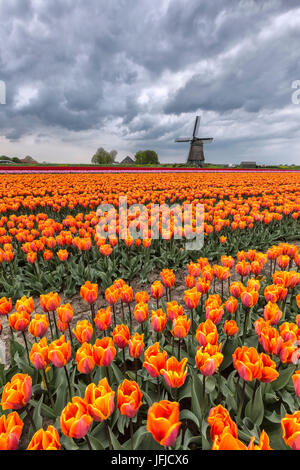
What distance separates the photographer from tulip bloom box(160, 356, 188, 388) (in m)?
1.55

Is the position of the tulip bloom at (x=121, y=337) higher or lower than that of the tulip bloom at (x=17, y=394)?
higher

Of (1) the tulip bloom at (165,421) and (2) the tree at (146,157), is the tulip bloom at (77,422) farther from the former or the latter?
(2) the tree at (146,157)

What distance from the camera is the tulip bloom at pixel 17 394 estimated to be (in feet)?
4.95

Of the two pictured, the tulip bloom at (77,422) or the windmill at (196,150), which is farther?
the windmill at (196,150)

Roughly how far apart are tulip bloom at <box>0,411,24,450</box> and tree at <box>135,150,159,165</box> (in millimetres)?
98310

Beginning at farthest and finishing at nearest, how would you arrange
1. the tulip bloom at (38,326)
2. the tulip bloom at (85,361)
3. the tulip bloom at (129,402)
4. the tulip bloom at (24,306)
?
→ the tulip bloom at (24,306) → the tulip bloom at (38,326) → the tulip bloom at (85,361) → the tulip bloom at (129,402)

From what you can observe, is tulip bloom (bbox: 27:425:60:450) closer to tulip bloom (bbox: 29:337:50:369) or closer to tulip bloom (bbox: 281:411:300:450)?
tulip bloom (bbox: 29:337:50:369)

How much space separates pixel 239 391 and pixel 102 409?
4.35 ft

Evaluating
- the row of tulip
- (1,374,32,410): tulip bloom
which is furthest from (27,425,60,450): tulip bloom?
(1,374,32,410): tulip bloom

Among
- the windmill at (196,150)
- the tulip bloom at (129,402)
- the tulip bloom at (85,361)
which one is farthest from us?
the windmill at (196,150)

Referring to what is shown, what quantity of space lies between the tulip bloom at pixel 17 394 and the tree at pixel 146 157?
9806 centimetres

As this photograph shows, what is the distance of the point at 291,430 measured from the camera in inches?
49.9

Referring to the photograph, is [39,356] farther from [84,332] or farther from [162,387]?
A: [162,387]

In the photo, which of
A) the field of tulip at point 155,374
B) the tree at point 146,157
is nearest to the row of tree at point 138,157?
the tree at point 146,157
